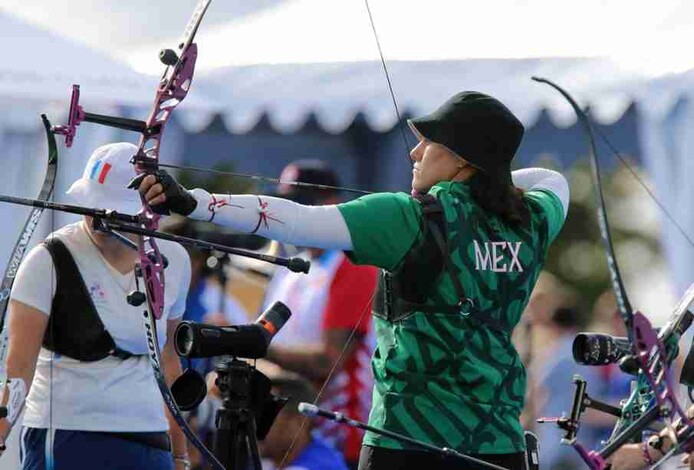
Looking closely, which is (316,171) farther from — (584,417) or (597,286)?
(597,286)

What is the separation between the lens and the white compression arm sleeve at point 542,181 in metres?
3.01

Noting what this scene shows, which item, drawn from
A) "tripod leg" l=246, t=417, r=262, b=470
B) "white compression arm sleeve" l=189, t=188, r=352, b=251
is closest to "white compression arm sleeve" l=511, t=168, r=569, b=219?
"white compression arm sleeve" l=189, t=188, r=352, b=251

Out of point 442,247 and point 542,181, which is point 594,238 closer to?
point 542,181

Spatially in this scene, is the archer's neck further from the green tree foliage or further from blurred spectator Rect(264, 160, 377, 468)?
the green tree foliage

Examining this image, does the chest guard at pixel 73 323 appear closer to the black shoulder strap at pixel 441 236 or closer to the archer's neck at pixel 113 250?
the archer's neck at pixel 113 250

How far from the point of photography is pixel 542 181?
3043 mm

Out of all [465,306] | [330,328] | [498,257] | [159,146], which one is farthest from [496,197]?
[330,328]

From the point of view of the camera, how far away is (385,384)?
262 cm

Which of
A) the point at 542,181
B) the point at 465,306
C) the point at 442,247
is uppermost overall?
the point at 542,181

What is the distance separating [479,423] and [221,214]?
2.02ft

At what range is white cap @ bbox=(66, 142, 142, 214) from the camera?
321 centimetres

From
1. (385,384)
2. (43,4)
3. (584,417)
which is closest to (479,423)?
(385,384)

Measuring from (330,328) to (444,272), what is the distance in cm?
212

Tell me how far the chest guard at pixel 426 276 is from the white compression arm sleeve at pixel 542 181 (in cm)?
50
